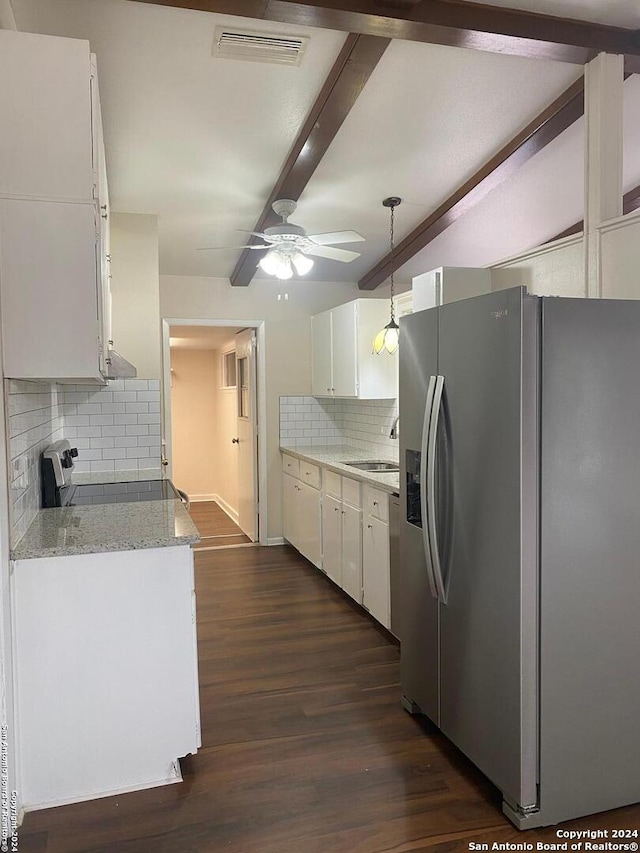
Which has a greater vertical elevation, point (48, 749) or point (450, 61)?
point (450, 61)

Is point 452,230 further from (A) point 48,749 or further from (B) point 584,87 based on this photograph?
(A) point 48,749

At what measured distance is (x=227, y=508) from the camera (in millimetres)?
7836

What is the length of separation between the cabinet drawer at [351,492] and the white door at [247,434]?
186 cm

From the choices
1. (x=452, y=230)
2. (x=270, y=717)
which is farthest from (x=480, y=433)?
(x=452, y=230)

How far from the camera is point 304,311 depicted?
235 inches

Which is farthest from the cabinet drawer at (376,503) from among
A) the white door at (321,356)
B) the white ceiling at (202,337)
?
the white ceiling at (202,337)

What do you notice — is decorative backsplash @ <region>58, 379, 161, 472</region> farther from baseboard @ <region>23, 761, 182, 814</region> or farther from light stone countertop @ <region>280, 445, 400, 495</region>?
baseboard @ <region>23, 761, 182, 814</region>

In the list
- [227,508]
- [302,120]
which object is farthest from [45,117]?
[227,508]

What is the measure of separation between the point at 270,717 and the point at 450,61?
3207 mm

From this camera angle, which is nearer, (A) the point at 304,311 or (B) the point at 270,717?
(B) the point at 270,717

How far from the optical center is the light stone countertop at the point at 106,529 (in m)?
2.24

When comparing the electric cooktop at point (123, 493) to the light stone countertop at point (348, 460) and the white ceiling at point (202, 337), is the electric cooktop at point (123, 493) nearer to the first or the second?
the light stone countertop at point (348, 460)

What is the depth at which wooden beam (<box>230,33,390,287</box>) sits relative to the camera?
2.83m

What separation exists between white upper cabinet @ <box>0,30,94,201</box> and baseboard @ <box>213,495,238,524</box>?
208 inches
